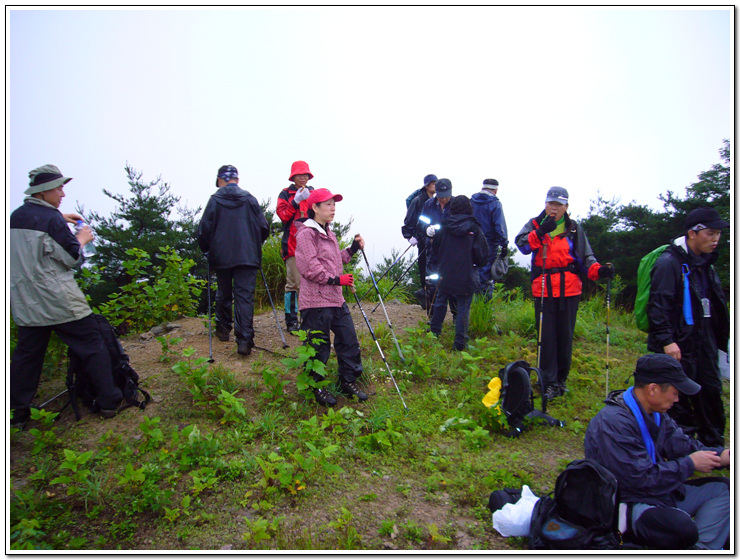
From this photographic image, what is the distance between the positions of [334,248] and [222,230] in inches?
64.4

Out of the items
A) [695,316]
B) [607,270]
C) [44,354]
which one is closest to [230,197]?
[44,354]

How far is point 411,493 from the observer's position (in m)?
3.72

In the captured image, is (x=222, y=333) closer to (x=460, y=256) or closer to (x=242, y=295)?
(x=242, y=295)

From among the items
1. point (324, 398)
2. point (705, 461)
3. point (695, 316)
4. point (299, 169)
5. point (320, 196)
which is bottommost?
point (324, 398)

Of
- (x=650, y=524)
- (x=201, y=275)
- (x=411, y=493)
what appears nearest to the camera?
(x=650, y=524)

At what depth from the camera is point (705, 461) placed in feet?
10.1

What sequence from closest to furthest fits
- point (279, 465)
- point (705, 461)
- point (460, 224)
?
point (705, 461)
point (279, 465)
point (460, 224)

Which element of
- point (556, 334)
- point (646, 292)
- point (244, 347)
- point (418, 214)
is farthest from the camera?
point (418, 214)

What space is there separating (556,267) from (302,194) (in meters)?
3.05

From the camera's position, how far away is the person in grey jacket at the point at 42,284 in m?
4.16

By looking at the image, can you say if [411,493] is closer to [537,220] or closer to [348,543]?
[348,543]

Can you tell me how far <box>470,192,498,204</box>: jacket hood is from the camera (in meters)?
7.71

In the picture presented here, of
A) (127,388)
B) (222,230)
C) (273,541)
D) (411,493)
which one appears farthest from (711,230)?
(127,388)

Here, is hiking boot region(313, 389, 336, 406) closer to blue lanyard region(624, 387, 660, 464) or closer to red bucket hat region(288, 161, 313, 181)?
blue lanyard region(624, 387, 660, 464)
